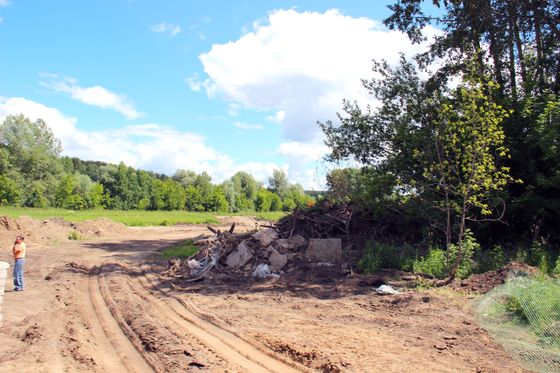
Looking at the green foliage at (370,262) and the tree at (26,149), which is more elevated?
the tree at (26,149)

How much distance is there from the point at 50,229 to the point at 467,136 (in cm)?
2558

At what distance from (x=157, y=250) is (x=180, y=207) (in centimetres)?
5624

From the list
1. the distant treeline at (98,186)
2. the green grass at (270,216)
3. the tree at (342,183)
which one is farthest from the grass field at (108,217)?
the tree at (342,183)

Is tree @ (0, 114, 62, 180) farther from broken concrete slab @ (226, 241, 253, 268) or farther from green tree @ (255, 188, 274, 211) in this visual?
broken concrete slab @ (226, 241, 253, 268)

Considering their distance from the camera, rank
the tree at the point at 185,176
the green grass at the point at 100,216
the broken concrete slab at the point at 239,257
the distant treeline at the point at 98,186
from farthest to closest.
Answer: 1. the tree at the point at 185,176
2. the distant treeline at the point at 98,186
3. the green grass at the point at 100,216
4. the broken concrete slab at the point at 239,257

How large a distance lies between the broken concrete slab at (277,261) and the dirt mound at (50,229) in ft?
52.7

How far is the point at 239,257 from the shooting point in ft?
51.2

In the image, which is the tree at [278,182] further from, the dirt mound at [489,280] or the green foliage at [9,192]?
the dirt mound at [489,280]

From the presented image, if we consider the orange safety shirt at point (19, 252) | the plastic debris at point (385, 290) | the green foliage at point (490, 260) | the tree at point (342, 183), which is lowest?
the plastic debris at point (385, 290)

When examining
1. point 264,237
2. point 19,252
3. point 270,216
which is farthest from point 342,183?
point 270,216

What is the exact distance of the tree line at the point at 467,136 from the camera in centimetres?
1434

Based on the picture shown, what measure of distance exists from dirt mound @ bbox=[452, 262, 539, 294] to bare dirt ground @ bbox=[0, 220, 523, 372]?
0.57m

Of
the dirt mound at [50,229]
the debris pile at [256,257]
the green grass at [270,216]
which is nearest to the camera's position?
the debris pile at [256,257]

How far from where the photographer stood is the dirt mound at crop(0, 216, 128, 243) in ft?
80.7
